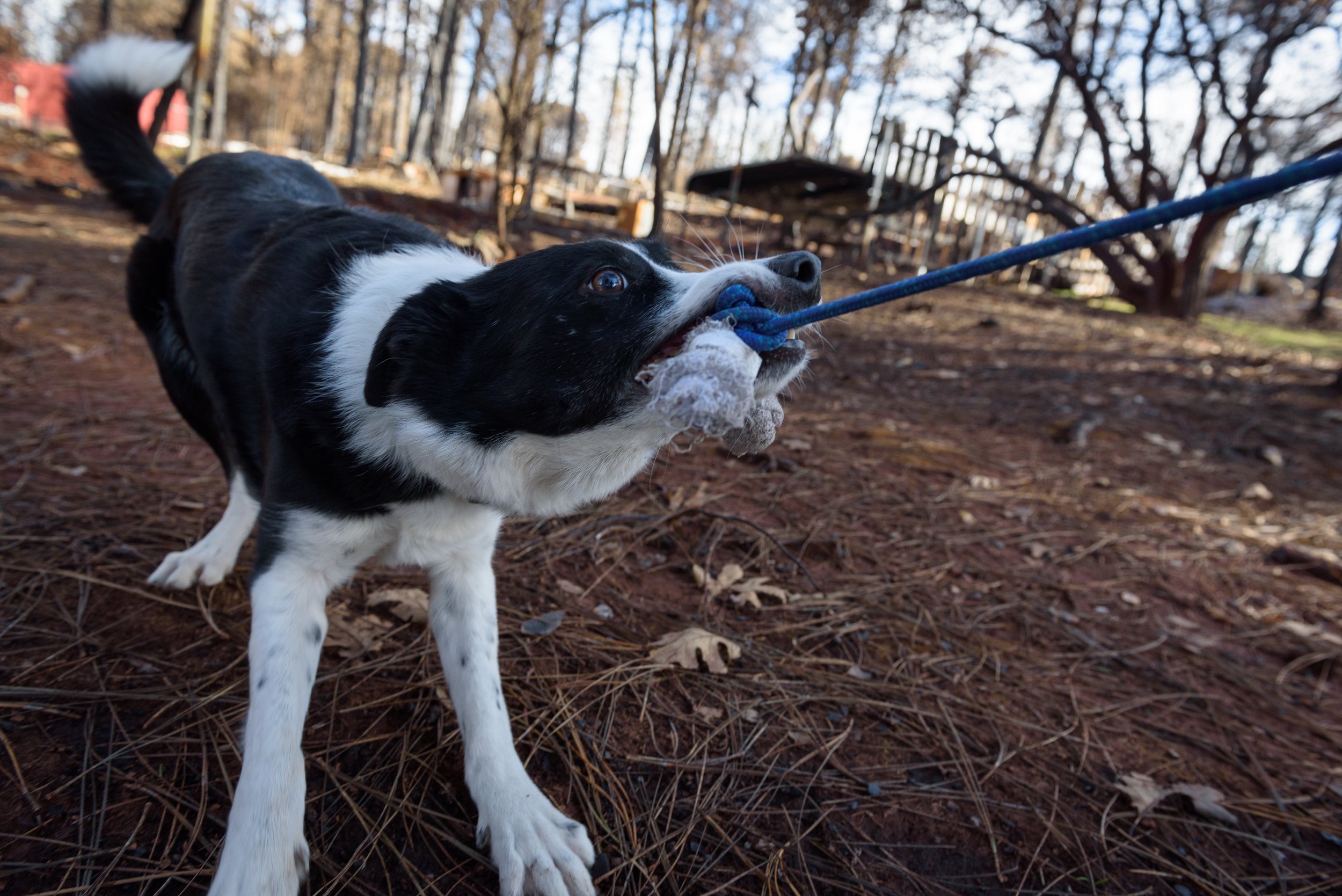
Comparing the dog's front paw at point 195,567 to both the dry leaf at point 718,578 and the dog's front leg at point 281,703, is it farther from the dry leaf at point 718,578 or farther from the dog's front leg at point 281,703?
the dry leaf at point 718,578

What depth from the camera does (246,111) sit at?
42094mm

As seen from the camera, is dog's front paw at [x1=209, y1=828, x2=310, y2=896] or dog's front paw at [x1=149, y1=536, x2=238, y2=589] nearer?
dog's front paw at [x1=209, y1=828, x2=310, y2=896]

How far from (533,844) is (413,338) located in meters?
1.16

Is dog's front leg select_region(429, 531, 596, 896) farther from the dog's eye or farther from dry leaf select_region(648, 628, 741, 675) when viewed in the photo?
the dog's eye

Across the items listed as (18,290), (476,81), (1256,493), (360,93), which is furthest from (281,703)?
(360,93)

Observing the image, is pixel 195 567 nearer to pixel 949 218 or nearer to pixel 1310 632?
pixel 1310 632

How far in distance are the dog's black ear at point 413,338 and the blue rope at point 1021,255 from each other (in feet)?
2.13

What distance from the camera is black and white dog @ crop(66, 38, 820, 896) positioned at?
1578 mm

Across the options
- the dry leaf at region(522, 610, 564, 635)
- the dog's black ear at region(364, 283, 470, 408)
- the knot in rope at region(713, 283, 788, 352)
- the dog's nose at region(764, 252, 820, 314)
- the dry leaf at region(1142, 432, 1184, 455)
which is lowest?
the dry leaf at region(522, 610, 564, 635)

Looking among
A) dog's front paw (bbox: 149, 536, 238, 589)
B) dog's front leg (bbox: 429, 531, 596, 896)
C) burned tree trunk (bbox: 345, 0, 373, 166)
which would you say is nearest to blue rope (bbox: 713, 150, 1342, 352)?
dog's front leg (bbox: 429, 531, 596, 896)

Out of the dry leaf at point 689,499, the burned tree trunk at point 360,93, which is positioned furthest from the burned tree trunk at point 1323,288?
the burned tree trunk at point 360,93

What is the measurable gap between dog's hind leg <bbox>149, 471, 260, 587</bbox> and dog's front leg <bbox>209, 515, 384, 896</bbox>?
2.35ft

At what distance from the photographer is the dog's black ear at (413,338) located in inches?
63.9

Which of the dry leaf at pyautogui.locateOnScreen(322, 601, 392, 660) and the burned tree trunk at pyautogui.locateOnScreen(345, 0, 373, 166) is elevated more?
the burned tree trunk at pyautogui.locateOnScreen(345, 0, 373, 166)
